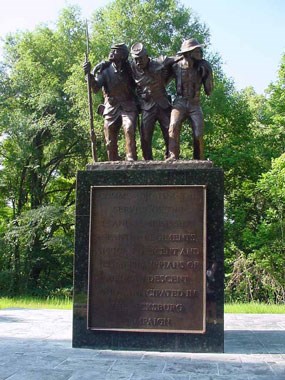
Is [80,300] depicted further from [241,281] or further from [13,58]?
[13,58]

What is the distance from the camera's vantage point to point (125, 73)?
6852 millimetres

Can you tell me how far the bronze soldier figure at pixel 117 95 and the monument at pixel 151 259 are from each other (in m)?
0.65

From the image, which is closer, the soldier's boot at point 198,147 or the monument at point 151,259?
the monument at point 151,259

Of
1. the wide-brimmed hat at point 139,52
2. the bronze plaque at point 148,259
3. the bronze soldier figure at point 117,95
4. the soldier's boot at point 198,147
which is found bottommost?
the bronze plaque at point 148,259

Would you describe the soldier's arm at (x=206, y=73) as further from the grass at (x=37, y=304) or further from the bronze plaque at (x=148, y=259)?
the grass at (x=37, y=304)

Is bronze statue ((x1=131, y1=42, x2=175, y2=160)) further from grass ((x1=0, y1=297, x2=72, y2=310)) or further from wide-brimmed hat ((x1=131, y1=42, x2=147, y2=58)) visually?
grass ((x1=0, y1=297, x2=72, y2=310))

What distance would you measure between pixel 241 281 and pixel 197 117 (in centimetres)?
1231

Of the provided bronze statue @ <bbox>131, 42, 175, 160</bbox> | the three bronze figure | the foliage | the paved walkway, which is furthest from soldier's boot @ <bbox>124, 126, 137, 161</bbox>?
the foliage

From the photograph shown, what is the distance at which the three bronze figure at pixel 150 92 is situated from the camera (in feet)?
21.7

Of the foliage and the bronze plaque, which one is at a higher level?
the foliage

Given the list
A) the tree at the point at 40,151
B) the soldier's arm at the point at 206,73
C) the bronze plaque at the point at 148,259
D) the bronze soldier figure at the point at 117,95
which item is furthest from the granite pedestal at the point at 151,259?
the tree at the point at 40,151

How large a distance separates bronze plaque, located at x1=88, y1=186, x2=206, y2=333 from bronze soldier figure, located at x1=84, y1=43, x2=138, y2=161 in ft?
2.95

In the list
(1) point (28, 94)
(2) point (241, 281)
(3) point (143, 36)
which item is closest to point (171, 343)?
(2) point (241, 281)

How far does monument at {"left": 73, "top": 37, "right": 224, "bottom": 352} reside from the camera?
5930 millimetres
